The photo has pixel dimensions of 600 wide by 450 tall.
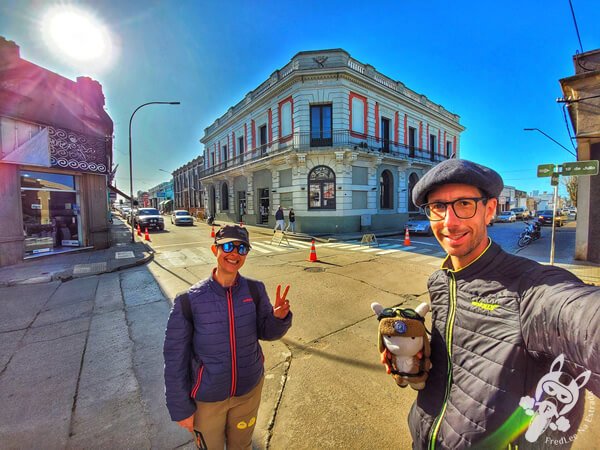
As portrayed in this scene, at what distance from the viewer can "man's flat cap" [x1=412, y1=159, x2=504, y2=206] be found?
1.32 metres

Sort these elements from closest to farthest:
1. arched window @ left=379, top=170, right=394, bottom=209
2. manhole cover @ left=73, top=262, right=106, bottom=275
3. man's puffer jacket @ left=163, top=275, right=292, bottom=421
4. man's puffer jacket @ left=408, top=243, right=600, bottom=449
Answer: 1. man's puffer jacket @ left=408, top=243, right=600, bottom=449
2. man's puffer jacket @ left=163, top=275, right=292, bottom=421
3. manhole cover @ left=73, top=262, right=106, bottom=275
4. arched window @ left=379, top=170, right=394, bottom=209

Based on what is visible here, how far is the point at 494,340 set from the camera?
3.69ft

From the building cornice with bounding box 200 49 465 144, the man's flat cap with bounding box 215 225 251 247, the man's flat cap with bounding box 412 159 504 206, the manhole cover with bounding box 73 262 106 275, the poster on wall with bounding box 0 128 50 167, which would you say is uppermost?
the building cornice with bounding box 200 49 465 144

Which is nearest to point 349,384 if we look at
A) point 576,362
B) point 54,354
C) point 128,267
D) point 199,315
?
point 199,315

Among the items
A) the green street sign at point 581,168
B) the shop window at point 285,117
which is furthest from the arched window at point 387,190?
the green street sign at point 581,168

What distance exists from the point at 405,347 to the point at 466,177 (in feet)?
3.08

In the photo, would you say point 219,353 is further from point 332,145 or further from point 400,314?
point 332,145

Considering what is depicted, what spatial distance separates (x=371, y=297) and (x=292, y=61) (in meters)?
18.5

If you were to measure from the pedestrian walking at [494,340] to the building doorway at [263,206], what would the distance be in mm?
21837

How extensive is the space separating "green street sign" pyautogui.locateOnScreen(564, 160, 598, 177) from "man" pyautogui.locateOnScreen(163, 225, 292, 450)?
9.52 meters

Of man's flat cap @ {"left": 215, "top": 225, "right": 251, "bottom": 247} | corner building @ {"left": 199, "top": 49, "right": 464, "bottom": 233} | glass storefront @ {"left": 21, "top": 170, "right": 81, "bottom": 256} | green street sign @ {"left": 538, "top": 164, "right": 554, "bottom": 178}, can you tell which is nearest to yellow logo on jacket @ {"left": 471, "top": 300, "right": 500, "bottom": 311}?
man's flat cap @ {"left": 215, "top": 225, "right": 251, "bottom": 247}

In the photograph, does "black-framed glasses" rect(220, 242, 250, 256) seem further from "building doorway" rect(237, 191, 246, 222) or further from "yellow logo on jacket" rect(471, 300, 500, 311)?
"building doorway" rect(237, 191, 246, 222)

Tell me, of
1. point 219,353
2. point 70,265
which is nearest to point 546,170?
point 219,353

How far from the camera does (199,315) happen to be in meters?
1.82
